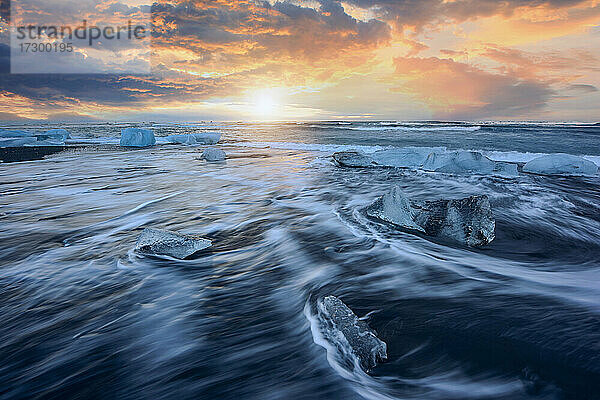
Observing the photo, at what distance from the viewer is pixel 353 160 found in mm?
10469

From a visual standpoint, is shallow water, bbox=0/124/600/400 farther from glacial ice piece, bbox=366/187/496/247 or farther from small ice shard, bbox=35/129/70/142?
small ice shard, bbox=35/129/70/142

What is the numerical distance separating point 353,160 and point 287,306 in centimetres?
867

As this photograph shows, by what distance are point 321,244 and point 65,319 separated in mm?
2503

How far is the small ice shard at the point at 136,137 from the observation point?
20.1m

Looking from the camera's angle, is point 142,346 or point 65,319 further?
point 65,319

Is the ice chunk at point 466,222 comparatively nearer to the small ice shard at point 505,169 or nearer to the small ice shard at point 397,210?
the small ice shard at point 397,210

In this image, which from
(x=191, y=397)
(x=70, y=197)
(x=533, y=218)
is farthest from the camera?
(x=70, y=197)

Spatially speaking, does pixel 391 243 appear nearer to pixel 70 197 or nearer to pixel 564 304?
pixel 564 304

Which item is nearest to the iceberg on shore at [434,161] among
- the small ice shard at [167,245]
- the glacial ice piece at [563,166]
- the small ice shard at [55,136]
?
the glacial ice piece at [563,166]

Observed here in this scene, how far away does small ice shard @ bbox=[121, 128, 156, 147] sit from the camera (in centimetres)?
2006

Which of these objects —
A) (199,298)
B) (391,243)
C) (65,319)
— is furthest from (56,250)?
(391,243)

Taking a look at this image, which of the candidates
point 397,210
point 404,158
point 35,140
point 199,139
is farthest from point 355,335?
point 35,140

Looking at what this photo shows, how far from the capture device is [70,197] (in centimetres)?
608

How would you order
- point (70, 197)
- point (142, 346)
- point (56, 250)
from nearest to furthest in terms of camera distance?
Answer: point (142, 346) < point (56, 250) < point (70, 197)
